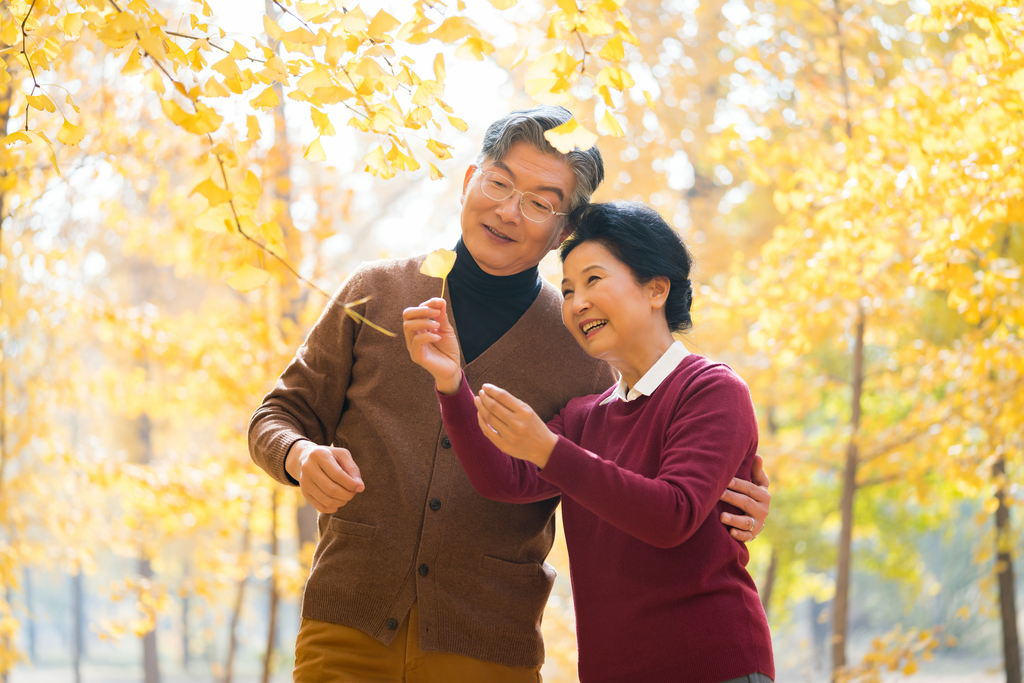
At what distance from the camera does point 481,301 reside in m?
1.92

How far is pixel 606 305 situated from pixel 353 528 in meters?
0.77

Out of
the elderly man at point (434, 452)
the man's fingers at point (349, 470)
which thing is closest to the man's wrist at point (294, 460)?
the elderly man at point (434, 452)

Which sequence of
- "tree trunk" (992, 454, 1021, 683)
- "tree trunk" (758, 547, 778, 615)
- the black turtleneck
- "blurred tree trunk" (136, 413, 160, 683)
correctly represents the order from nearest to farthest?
the black turtleneck < "tree trunk" (992, 454, 1021, 683) < "tree trunk" (758, 547, 778, 615) < "blurred tree trunk" (136, 413, 160, 683)

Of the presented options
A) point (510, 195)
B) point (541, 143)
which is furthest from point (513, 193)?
point (541, 143)

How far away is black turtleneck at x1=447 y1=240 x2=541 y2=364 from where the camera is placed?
1901 mm

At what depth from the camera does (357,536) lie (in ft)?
5.77

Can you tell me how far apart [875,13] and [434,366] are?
3.53 m

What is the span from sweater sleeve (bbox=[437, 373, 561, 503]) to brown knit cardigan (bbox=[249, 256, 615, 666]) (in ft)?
0.57

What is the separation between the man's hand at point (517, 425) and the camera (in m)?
1.33

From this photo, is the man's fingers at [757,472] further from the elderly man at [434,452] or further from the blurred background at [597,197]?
the blurred background at [597,197]

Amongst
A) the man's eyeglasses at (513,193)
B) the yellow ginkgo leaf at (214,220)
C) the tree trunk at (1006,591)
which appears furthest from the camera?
the tree trunk at (1006,591)

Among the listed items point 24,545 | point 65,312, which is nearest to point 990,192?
point 65,312

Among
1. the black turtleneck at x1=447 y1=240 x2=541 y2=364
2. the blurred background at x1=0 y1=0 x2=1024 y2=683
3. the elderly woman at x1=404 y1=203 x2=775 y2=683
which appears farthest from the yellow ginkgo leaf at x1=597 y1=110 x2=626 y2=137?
the black turtleneck at x1=447 y1=240 x2=541 y2=364

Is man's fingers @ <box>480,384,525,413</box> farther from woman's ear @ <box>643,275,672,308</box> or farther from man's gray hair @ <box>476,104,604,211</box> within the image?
man's gray hair @ <box>476,104,604,211</box>
